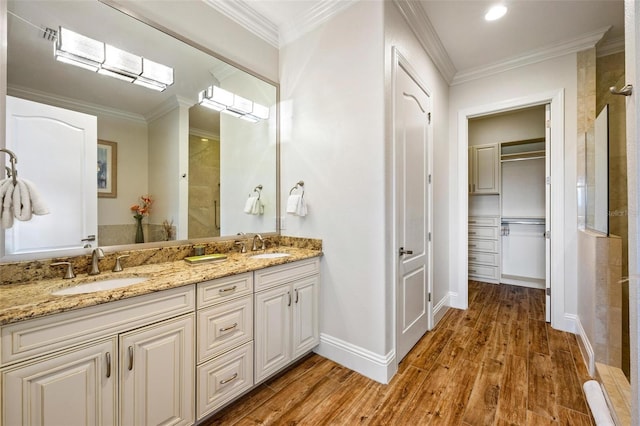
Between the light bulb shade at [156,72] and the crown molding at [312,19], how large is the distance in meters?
1.14

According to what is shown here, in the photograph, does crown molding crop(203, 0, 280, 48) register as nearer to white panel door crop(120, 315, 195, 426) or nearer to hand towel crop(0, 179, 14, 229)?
hand towel crop(0, 179, 14, 229)

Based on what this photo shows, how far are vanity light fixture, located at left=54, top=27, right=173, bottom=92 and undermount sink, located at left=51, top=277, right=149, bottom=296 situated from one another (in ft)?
4.01

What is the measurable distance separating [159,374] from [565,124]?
3.85 metres

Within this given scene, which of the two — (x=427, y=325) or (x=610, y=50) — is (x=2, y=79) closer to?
(x=427, y=325)

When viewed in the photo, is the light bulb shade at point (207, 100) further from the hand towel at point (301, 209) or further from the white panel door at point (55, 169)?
the hand towel at point (301, 209)

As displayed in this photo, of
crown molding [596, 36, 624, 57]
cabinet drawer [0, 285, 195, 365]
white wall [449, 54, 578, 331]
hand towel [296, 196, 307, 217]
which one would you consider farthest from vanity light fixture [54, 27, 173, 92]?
crown molding [596, 36, 624, 57]

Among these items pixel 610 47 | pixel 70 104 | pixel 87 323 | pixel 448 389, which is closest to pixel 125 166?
pixel 70 104

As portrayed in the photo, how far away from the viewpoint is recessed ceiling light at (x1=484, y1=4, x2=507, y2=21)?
2.21 metres

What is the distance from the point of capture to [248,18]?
2.26 metres

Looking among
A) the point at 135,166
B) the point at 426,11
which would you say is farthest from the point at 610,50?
the point at 135,166

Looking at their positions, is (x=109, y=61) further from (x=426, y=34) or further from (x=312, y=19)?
(x=426, y=34)

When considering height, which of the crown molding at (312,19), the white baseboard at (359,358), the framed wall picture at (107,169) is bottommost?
the white baseboard at (359,358)

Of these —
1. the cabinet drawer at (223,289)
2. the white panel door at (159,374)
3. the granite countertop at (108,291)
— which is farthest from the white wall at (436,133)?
the white panel door at (159,374)

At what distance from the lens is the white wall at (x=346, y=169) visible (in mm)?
1896
